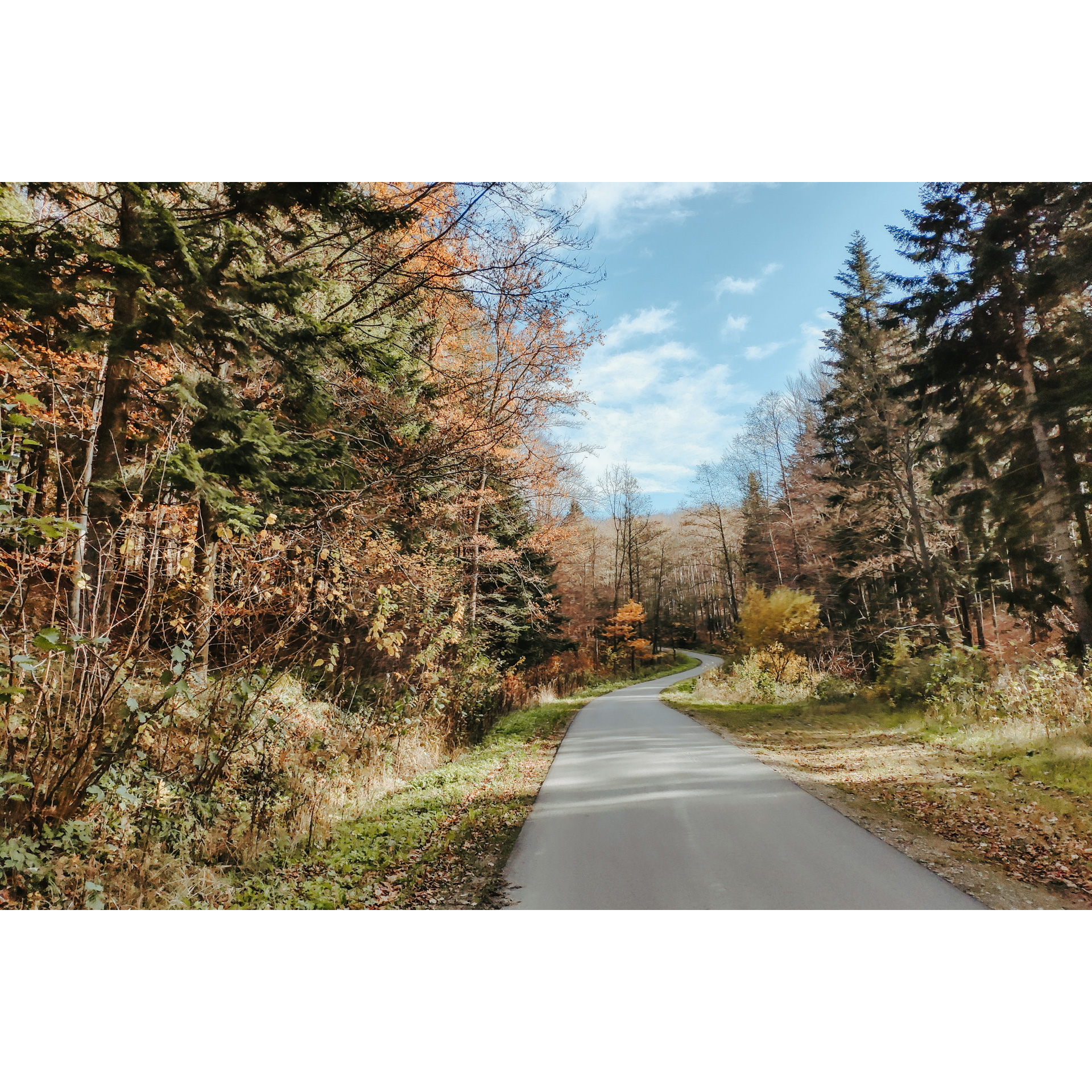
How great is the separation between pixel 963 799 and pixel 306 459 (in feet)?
18.9

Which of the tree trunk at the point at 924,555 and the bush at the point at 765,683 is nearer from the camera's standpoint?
the tree trunk at the point at 924,555

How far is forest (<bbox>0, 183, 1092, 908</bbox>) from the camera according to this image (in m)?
3.03

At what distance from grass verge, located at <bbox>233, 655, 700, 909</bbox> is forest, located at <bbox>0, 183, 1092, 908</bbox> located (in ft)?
0.81

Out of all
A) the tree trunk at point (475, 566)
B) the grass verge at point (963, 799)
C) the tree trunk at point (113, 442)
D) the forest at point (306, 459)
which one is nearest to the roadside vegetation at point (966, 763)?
the grass verge at point (963, 799)

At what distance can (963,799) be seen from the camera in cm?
438

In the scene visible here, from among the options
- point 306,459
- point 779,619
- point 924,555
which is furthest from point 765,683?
point 306,459

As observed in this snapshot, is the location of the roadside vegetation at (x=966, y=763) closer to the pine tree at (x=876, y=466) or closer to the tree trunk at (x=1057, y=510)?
the tree trunk at (x=1057, y=510)

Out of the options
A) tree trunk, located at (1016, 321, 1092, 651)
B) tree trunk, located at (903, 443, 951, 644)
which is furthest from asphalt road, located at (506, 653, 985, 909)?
tree trunk, located at (903, 443, 951, 644)

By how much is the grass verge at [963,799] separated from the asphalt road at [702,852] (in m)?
0.27

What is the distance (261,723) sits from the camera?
171 inches

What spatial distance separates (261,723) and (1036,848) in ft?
17.8

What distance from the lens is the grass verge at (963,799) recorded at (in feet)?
9.99

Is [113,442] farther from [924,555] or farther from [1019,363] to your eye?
[924,555]

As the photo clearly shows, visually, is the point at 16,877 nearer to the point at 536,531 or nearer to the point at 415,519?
the point at 415,519
